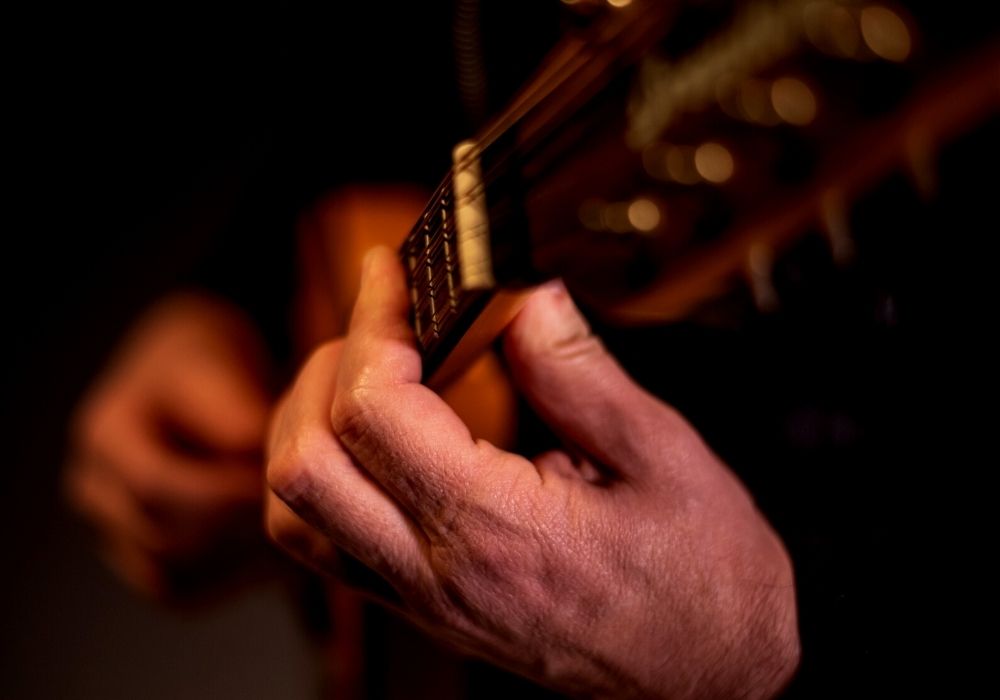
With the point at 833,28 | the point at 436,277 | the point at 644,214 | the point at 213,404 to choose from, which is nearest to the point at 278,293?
the point at 213,404

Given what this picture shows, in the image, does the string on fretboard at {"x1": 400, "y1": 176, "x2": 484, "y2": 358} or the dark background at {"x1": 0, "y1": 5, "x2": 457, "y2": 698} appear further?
the dark background at {"x1": 0, "y1": 5, "x2": 457, "y2": 698}

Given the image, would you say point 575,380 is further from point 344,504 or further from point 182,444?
point 182,444

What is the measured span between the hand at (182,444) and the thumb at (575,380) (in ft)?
1.94

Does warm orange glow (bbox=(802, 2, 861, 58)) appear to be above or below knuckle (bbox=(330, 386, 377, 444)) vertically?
above

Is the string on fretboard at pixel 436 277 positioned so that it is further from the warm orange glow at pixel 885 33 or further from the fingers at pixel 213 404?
the fingers at pixel 213 404

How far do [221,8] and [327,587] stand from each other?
1.18 m

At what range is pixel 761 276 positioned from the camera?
39cm

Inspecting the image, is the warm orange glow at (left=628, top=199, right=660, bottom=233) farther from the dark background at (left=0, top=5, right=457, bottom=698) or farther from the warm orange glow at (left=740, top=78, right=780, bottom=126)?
the dark background at (left=0, top=5, right=457, bottom=698)

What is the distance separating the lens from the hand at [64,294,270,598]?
99cm

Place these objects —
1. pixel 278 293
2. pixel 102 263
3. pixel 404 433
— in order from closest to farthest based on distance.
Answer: pixel 404 433 < pixel 278 293 < pixel 102 263

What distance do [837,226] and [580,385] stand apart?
0.17 meters

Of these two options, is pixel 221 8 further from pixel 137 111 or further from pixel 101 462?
pixel 101 462

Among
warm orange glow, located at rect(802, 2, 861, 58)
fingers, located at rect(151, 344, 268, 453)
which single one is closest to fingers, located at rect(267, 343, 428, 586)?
warm orange glow, located at rect(802, 2, 861, 58)

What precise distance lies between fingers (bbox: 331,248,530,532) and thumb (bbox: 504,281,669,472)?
5cm
